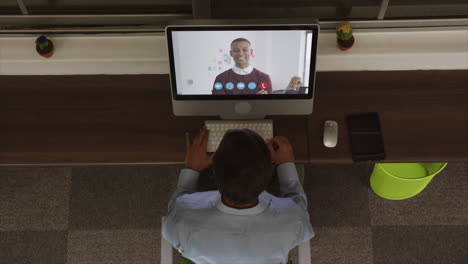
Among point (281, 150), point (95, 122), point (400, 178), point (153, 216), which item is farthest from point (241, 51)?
point (153, 216)

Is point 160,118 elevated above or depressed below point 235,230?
above

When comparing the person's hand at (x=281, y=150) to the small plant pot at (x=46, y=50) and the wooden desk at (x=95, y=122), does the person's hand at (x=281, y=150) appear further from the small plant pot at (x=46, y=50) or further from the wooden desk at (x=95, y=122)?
the small plant pot at (x=46, y=50)

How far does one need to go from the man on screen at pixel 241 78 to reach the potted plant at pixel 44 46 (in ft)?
2.94

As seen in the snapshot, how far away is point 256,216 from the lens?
1.69 meters

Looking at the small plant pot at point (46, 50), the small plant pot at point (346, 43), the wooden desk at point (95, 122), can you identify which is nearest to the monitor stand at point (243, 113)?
the wooden desk at point (95, 122)

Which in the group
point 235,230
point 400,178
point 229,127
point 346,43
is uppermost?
point 346,43

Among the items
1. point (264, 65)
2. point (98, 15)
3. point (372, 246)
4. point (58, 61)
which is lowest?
point (372, 246)

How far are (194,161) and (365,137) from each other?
0.78 meters

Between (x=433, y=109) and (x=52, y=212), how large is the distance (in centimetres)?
231

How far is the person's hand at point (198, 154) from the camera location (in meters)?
1.91

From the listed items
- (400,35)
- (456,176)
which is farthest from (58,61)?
(456,176)

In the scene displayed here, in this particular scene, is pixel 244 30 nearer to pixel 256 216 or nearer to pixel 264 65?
pixel 264 65

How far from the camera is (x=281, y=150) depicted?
1935 millimetres

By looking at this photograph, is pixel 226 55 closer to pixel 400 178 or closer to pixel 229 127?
pixel 229 127
